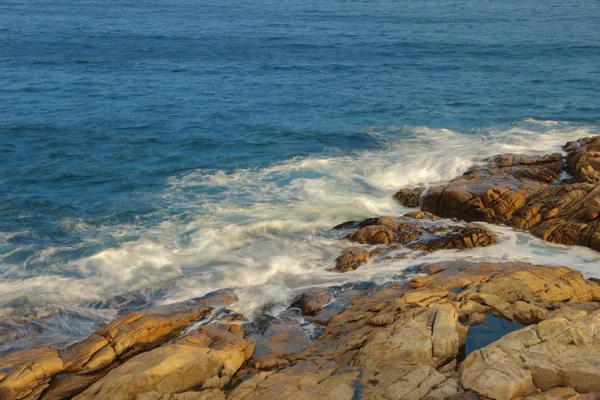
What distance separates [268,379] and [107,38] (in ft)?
177

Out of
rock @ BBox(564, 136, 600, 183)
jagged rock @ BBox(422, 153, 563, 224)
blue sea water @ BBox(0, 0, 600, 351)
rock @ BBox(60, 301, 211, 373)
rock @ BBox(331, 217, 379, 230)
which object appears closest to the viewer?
rock @ BBox(60, 301, 211, 373)

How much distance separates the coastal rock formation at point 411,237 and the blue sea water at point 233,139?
75cm

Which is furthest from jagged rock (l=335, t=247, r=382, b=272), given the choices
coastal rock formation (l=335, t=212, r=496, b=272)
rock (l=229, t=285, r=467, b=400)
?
rock (l=229, t=285, r=467, b=400)

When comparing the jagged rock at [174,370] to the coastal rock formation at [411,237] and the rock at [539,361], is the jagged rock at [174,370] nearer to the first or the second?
the rock at [539,361]

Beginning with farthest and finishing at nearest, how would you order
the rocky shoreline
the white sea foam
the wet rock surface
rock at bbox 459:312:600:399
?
the white sea foam < the rocky shoreline < the wet rock surface < rock at bbox 459:312:600:399

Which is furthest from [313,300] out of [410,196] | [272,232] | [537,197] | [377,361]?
[537,197]

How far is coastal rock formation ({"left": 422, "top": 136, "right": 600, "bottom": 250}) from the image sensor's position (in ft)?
60.4

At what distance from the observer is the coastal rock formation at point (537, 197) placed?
60.4ft

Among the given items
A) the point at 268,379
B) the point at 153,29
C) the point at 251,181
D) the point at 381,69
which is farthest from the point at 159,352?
the point at 153,29

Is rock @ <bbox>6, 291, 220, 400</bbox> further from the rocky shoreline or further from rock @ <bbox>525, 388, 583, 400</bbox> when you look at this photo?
rock @ <bbox>525, 388, 583, 400</bbox>

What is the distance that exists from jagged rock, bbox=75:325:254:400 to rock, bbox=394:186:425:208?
1179 centimetres

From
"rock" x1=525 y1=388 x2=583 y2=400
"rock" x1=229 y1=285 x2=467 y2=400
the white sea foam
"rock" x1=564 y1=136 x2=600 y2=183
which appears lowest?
the white sea foam

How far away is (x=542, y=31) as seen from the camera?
61.3 m

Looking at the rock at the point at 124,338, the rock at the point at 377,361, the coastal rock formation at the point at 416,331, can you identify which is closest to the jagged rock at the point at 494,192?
the coastal rock formation at the point at 416,331
